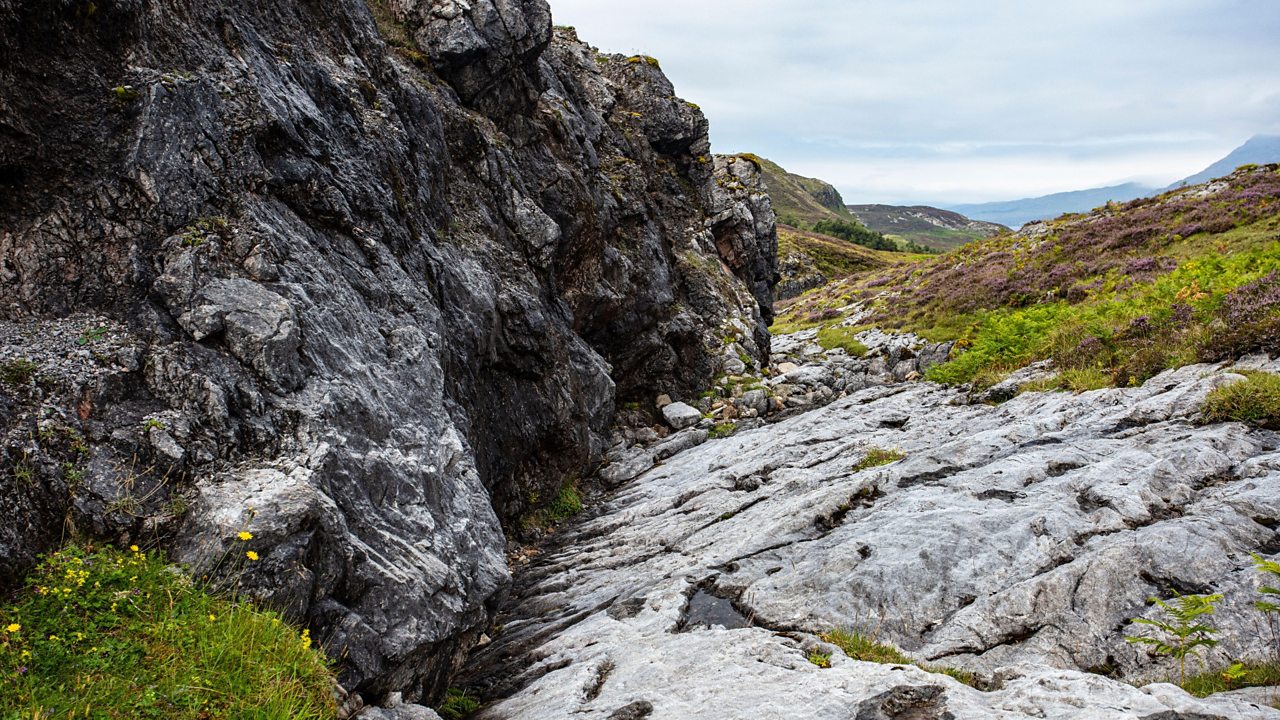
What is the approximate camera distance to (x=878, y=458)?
18.1m

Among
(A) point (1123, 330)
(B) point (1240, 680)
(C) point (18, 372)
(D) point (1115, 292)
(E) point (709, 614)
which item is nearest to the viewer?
(B) point (1240, 680)

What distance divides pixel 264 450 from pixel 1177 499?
16076 mm

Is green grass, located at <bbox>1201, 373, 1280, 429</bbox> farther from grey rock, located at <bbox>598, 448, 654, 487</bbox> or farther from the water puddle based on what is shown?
grey rock, located at <bbox>598, 448, 654, 487</bbox>

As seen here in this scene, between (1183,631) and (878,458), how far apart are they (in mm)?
10370

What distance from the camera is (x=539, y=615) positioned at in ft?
46.8

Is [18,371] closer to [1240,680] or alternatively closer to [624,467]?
[1240,680]

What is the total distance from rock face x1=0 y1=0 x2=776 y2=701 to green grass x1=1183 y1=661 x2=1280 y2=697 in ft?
34.6

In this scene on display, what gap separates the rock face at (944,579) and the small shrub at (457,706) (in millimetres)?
469

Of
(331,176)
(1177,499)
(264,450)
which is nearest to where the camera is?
(264,450)

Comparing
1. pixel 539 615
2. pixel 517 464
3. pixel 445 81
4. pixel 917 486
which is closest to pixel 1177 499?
pixel 917 486

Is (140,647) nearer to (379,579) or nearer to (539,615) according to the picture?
(379,579)

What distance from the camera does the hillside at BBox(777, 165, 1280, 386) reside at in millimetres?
18281

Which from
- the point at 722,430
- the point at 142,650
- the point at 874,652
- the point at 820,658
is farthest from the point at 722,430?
the point at 142,650

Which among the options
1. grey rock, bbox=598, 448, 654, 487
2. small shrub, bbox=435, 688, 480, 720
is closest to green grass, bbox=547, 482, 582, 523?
grey rock, bbox=598, 448, 654, 487
